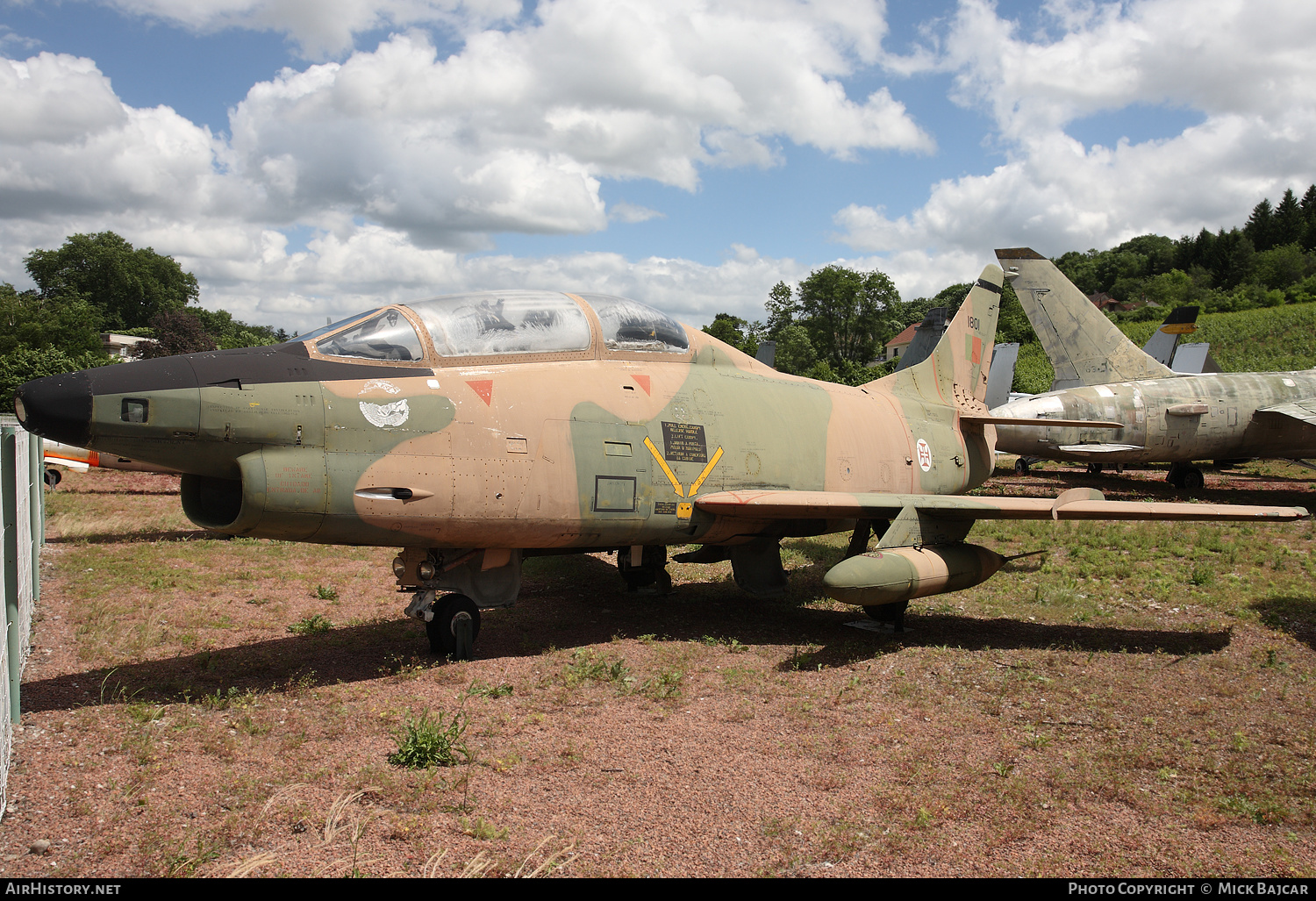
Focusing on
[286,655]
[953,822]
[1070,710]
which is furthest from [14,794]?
[1070,710]

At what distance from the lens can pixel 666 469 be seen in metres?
7.38

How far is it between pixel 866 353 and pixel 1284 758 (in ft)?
246

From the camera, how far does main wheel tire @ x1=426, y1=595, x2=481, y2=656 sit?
272 inches

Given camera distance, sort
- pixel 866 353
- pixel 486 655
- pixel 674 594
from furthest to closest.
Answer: pixel 866 353 < pixel 674 594 < pixel 486 655

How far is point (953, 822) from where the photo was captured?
4207 millimetres

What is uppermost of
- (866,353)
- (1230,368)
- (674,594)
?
(866,353)

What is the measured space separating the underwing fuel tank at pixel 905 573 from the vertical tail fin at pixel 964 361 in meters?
3.46

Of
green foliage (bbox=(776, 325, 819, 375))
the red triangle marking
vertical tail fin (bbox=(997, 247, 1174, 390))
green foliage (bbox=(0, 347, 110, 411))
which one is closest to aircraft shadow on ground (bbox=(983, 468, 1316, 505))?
vertical tail fin (bbox=(997, 247, 1174, 390))

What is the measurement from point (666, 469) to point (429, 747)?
346 centimetres

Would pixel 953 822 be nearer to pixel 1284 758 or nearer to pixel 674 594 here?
pixel 1284 758

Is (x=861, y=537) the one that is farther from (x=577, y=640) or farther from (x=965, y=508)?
(x=577, y=640)

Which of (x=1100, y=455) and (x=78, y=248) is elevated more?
(x=78, y=248)

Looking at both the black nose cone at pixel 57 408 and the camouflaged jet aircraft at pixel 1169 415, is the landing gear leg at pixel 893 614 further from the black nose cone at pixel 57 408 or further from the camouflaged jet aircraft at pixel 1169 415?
the camouflaged jet aircraft at pixel 1169 415

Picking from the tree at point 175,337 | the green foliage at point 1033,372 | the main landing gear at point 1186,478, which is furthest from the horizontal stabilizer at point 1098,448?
the tree at point 175,337
